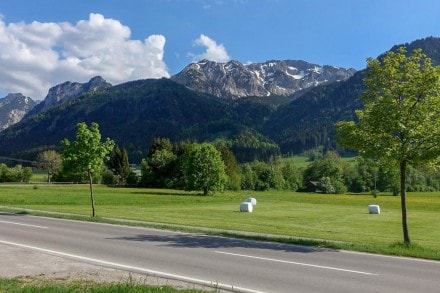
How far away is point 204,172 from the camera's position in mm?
86000

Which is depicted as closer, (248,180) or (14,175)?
(14,175)

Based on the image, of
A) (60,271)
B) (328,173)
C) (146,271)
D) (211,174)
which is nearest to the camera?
(60,271)

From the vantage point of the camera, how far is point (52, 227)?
2452 centimetres

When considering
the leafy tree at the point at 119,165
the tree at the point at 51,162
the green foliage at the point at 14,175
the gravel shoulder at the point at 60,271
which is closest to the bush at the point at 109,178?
the leafy tree at the point at 119,165

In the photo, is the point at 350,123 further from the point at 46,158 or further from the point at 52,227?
the point at 46,158

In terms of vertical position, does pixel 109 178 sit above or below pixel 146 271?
above

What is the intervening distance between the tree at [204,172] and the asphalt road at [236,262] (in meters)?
63.4

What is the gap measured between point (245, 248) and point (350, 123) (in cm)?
764

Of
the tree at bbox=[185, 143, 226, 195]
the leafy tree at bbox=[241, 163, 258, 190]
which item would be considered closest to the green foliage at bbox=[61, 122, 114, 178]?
the tree at bbox=[185, 143, 226, 195]

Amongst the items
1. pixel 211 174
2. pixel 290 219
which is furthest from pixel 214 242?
pixel 211 174

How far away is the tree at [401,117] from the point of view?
61.7 feet

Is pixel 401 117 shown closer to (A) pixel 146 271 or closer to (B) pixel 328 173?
(A) pixel 146 271

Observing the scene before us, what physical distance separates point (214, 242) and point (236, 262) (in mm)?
5135

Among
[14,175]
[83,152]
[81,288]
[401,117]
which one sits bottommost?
[81,288]
